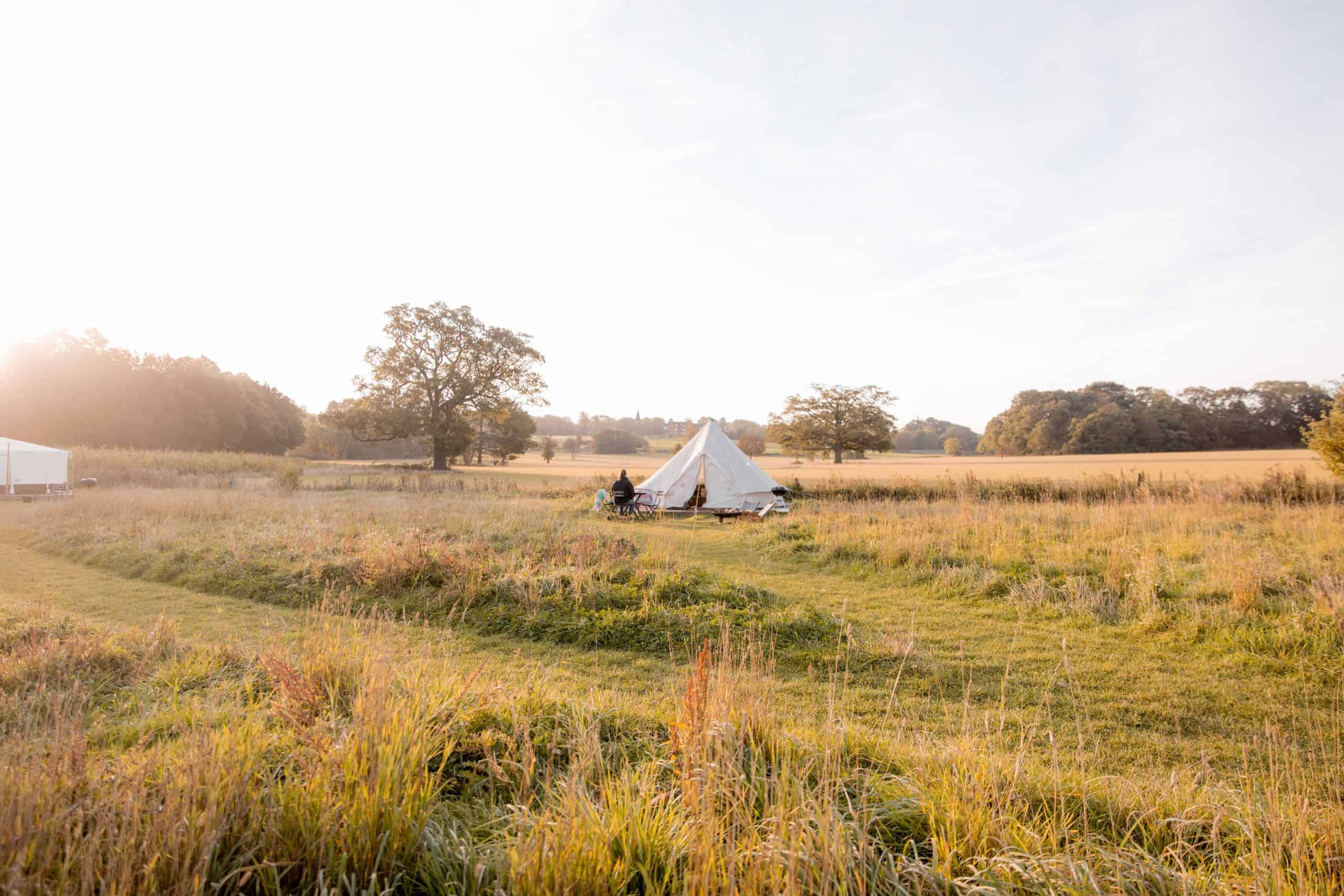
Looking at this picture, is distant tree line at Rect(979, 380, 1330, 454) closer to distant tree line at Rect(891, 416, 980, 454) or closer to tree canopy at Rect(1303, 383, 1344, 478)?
distant tree line at Rect(891, 416, 980, 454)

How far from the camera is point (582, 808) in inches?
81.9

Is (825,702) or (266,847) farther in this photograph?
(825,702)

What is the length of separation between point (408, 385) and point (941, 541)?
3071 cm

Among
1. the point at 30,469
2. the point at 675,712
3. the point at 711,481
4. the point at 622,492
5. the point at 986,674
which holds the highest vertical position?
the point at 30,469

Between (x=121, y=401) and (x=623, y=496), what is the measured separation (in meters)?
43.7

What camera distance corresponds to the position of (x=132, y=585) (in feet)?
25.7

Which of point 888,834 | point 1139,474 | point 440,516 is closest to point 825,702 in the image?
point 888,834

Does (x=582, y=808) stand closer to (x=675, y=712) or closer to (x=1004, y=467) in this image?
(x=675, y=712)

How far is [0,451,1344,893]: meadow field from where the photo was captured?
196 cm

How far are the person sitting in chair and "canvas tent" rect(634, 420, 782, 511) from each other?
699mm

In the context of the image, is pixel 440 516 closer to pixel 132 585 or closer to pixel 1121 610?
pixel 132 585

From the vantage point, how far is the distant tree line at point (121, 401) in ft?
124

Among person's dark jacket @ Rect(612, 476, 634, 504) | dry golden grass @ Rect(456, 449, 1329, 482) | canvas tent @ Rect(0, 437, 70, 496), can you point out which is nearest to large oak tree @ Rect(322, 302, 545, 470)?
dry golden grass @ Rect(456, 449, 1329, 482)

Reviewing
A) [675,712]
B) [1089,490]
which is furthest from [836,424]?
[675,712]
